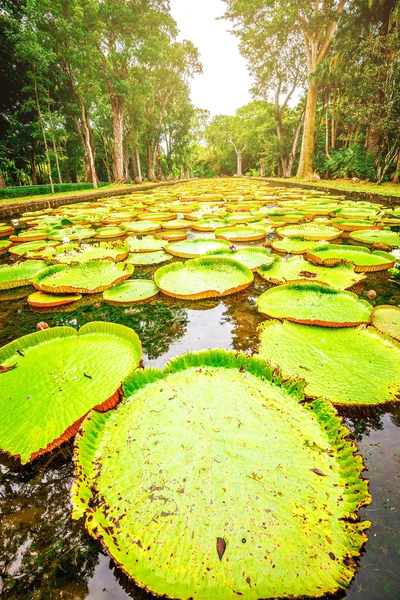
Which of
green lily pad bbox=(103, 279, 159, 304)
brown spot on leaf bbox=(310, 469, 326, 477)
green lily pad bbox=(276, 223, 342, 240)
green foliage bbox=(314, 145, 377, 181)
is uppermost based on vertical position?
green foliage bbox=(314, 145, 377, 181)

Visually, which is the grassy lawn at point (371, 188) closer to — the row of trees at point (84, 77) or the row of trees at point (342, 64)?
the row of trees at point (342, 64)

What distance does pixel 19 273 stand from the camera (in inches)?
90.6

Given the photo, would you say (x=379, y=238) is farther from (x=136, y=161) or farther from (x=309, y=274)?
(x=136, y=161)

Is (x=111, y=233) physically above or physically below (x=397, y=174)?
below

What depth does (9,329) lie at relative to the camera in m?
1.60

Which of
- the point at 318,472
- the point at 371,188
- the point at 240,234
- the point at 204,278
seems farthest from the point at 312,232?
the point at 371,188

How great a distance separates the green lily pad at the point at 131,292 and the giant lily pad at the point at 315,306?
0.76 metres

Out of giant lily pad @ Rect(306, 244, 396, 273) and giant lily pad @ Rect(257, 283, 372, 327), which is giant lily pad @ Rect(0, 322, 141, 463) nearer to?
giant lily pad @ Rect(257, 283, 372, 327)

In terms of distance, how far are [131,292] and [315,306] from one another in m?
1.19

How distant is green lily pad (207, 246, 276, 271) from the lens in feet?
7.63

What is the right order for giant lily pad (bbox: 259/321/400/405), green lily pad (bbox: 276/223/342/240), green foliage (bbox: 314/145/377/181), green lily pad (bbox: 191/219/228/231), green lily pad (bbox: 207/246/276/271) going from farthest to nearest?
green foliage (bbox: 314/145/377/181)
green lily pad (bbox: 191/219/228/231)
green lily pad (bbox: 276/223/342/240)
green lily pad (bbox: 207/246/276/271)
giant lily pad (bbox: 259/321/400/405)

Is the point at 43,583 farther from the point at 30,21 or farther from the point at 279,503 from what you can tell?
the point at 30,21

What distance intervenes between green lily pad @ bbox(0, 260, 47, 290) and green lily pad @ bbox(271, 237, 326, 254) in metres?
2.17

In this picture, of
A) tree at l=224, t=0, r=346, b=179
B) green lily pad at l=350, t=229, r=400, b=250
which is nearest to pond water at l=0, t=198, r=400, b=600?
green lily pad at l=350, t=229, r=400, b=250
